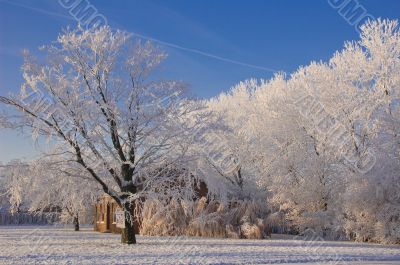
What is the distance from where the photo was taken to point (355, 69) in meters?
36.3

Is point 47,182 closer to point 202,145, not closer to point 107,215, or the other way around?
point 202,145

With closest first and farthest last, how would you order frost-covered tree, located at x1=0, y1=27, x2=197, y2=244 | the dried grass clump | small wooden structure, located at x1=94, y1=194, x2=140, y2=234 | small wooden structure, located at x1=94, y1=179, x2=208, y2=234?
frost-covered tree, located at x1=0, y1=27, x2=197, y2=244
the dried grass clump
small wooden structure, located at x1=94, y1=179, x2=208, y2=234
small wooden structure, located at x1=94, y1=194, x2=140, y2=234

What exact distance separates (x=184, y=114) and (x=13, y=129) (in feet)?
26.1

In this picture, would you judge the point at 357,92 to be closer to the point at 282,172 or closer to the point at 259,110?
the point at 282,172

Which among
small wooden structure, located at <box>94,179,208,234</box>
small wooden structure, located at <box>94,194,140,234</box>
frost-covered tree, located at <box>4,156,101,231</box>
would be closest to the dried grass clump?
small wooden structure, located at <box>94,179,208,234</box>

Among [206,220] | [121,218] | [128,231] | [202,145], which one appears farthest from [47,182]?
[206,220]

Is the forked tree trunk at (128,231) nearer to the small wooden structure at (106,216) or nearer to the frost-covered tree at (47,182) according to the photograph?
the frost-covered tree at (47,182)

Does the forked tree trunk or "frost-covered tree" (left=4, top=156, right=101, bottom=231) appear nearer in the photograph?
"frost-covered tree" (left=4, top=156, right=101, bottom=231)

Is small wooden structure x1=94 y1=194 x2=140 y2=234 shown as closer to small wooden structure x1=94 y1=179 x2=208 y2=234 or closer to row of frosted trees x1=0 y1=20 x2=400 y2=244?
small wooden structure x1=94 y1=179 x2=208 y2=234

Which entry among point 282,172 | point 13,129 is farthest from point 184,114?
point 282,172

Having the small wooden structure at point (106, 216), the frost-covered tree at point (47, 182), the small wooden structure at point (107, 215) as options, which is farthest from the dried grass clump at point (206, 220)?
the frost-covered tree at point (47, 182)

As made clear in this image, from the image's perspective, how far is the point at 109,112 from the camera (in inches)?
899

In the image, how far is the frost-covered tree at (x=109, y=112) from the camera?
22.2 meters

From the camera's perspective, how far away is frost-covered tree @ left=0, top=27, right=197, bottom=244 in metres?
22.2
